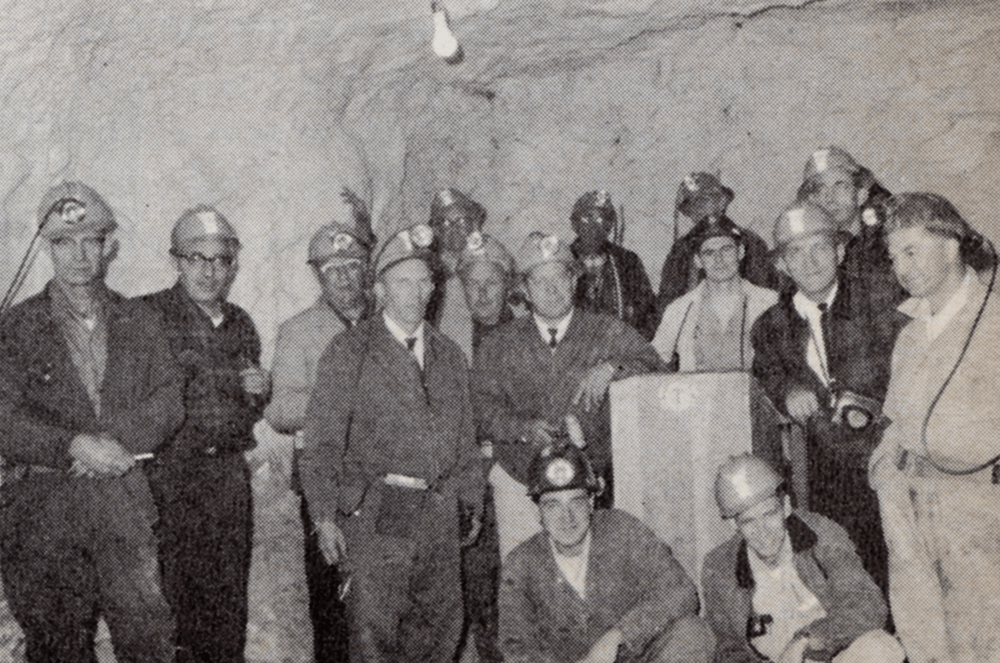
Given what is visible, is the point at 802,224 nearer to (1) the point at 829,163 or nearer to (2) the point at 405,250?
(1) the point at 829,163

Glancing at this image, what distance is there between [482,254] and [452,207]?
98 centimetres

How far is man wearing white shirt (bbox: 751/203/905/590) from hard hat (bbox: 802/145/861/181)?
95 centimetres

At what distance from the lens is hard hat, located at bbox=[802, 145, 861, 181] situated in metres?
5.56

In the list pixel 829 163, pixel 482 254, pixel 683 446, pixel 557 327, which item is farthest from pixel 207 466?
pixel 829 163

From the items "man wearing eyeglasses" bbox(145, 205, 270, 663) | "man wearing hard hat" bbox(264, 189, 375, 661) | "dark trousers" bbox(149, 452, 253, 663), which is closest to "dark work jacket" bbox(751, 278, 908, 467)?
"man wearing hard hat" bbox(264, 189, 375, 661)

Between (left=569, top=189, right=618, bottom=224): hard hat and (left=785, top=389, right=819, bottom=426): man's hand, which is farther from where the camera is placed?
(left=569, top=189, right=618, bottom=224): hard hat

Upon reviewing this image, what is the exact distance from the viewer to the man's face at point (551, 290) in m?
4.77

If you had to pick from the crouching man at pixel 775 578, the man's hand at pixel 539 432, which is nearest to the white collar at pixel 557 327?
the man's hand at pixel 539 432

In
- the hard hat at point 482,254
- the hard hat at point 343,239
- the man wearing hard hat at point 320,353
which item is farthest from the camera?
the hard hat at point 482,254

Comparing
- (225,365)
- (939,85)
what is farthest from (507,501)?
(939,85)

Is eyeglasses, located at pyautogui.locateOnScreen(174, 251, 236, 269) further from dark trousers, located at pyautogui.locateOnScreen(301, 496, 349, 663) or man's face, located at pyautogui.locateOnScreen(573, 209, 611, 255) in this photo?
man's face, located at pyautogui.locateOnScreen(573, 209, 611, 255)

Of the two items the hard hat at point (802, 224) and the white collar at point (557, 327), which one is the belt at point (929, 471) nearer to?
the hard hat at point (802, 224)

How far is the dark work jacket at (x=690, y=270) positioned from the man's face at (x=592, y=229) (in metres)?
0.42

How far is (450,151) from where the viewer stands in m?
7.42
